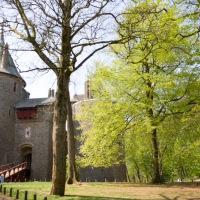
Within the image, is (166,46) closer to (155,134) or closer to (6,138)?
(155,134)

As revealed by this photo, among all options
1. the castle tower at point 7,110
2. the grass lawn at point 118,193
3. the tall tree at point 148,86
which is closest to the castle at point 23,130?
the castle tower at point 7,110

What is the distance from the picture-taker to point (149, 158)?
31.9m

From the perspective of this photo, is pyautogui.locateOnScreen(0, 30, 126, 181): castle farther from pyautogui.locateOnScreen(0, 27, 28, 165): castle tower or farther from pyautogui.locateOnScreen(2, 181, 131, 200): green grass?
pyautogui.locateOnScreen(2, 181, 131, 200): green grass

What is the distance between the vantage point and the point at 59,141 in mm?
8766

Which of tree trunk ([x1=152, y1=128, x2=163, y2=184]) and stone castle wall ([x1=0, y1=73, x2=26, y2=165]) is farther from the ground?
stone castle wall ([x1=0, y1=73, x2=26, y2=165])

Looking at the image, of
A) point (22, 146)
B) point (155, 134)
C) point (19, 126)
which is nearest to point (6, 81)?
point (19, 126)

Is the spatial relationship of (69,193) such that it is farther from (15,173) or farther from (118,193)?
(15,173)

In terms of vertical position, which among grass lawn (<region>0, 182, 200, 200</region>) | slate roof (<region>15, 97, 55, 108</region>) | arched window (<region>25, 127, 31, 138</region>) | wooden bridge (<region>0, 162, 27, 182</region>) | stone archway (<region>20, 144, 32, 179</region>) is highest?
slate roof (<region>15, 97, 55, 108</region>)

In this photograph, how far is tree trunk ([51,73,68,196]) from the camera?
8.43 metres

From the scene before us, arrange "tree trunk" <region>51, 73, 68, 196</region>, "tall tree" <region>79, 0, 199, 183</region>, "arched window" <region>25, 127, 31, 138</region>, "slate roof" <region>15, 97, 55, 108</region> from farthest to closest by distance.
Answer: "slate roof" <region>15, 97, 55, 108</region> → "arched window" <region>25, 127, 31, 138</region> → "tall tree" <region>79, 0, 199, 183</region> → "tree trunk" <region>51, 73, 68, 196</region>

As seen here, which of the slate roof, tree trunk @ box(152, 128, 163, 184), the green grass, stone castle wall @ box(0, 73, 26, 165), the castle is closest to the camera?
the green grass

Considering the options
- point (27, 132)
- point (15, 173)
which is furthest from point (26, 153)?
point (15, 173)

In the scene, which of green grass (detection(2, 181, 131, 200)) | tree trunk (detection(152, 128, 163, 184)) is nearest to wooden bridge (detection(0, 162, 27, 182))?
green grass (detection(2, 181, 131, 200))

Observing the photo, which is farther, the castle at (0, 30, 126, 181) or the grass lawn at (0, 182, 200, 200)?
the castle at (0, 30, 126, 181)
